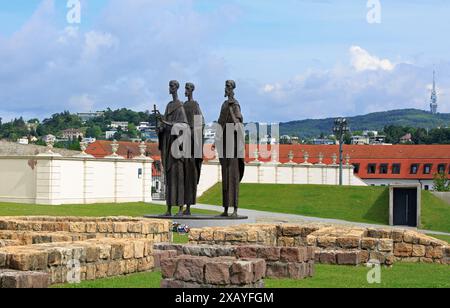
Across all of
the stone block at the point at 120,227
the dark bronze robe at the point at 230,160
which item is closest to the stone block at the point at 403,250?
the stone block at the point at 120,227

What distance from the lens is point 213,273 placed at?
1062cm

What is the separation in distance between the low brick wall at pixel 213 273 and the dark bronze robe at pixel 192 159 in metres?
13.1

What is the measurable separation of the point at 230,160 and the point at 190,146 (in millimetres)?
1163

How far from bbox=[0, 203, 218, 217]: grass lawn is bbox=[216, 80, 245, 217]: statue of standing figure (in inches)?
373

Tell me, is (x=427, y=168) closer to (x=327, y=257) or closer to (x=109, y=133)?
(x=109, y=133)

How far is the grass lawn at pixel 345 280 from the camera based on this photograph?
12820 millimetres

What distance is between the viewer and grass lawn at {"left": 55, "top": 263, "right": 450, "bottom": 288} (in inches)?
505

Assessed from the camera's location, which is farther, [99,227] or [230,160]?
[230,160]

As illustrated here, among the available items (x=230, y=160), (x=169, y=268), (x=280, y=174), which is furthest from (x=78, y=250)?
(x=280, y=174)

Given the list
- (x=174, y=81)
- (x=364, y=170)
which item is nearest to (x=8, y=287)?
(x=174, y=81)

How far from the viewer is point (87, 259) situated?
13.2 metres

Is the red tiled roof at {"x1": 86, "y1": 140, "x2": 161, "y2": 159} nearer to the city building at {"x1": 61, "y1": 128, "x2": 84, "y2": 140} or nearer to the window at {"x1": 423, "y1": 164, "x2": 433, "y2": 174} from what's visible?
the city building at {"x1": 61, "y1": 128, "x2": 84, "y2": 140}

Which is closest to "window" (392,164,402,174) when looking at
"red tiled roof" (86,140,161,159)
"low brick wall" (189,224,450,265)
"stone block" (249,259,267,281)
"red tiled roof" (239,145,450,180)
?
"red tiled roof" (239,145,450,180)

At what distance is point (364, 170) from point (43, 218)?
278 feet
